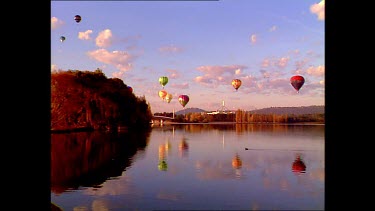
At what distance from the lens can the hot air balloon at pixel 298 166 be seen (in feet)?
83.8

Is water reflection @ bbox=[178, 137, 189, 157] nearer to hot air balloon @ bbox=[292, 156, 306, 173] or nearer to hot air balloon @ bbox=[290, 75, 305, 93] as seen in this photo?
hot air balloon @ bbox=[292, 156, 306, 173]

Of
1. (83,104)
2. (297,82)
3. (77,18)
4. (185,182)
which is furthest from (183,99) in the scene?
(185,182)

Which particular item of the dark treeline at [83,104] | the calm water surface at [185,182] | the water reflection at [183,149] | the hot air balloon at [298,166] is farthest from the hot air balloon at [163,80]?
Result: the hot air balloon at [298,166]

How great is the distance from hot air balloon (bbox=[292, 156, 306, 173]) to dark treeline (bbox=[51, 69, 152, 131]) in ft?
175

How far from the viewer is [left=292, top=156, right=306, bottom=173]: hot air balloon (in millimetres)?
25547

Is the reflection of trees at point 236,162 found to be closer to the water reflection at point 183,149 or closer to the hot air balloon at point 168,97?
the water reflection at point 183,149

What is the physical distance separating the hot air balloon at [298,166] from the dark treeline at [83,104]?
5331 centimetres

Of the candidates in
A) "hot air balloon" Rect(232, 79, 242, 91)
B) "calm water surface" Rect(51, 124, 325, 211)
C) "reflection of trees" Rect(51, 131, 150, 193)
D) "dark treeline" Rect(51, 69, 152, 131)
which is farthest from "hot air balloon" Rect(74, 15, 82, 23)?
"hot air balloon" Rect(232, 79, 242, 91)

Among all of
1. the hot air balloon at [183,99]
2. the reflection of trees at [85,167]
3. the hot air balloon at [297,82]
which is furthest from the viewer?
the hot air balloon at [183,99]

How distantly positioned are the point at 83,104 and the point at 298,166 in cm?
6012

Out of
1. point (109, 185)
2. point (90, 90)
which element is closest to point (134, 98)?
point (90, 90)

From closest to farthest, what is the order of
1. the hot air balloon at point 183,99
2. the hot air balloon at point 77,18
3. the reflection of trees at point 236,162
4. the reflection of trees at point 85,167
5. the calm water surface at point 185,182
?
the calm water surface at point 185,182 < the reflection of trees at point 85,167 < the reflection of trees at point 236,162 < the hot air balloon at point 77,18 < the hot air balloon at point 183,99
